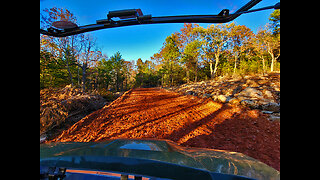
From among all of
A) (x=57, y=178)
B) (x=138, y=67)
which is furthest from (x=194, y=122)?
(x=138, y=67)

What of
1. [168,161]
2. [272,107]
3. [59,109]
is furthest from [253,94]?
[59,109]

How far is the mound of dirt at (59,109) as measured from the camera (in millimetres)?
3422

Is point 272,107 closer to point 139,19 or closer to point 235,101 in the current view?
point 235,101

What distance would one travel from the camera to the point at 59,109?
13.1 ft

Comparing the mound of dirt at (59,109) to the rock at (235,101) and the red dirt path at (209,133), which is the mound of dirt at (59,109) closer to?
the red dirt path at (209,133)

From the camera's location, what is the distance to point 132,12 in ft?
6.66

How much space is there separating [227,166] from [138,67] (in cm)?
4159

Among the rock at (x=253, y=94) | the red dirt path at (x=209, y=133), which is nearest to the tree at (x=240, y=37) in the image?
the rock at (x=253, y=94)

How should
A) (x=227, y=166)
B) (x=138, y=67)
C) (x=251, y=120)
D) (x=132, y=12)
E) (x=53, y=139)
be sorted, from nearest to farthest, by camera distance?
(x=227, y=166), (x=132, y=12), (x=53, y=139), (x=251, y=120), (x=138, y=67)
